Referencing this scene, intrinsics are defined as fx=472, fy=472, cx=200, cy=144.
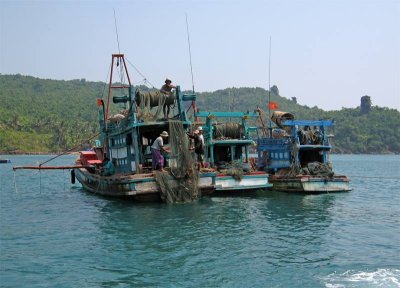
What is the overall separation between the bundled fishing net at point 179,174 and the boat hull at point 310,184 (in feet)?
22.1

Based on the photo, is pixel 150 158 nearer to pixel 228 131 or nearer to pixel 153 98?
pixel 153 98

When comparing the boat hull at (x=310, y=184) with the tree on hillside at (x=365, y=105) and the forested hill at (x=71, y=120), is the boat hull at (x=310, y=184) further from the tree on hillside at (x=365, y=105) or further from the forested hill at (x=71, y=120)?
the tree on hillside at (x=365, y=105)

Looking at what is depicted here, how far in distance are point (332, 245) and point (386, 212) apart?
8325 millimetres

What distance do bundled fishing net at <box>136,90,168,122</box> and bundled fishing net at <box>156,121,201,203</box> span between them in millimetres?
1211

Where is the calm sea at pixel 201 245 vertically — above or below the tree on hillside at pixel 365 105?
below

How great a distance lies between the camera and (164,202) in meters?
20.1

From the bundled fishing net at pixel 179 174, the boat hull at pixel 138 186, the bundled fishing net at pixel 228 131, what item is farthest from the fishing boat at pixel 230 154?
the bundled fishing net at pixel 179 174

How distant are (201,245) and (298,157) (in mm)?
14460

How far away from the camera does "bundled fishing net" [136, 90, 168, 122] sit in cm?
2102

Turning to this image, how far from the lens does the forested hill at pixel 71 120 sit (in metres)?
125

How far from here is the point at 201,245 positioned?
12.8 meters

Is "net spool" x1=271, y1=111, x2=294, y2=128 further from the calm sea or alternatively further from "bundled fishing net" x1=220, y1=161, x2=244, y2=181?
the calm sea

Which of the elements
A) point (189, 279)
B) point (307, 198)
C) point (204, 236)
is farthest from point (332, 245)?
point (307, 198)

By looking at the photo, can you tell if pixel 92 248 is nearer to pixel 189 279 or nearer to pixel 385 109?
pixel 189 279
